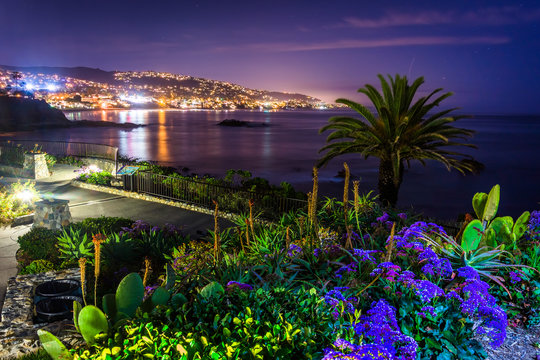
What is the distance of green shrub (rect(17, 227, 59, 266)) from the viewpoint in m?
7.91

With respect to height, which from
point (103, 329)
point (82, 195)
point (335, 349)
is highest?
point (335, 349)

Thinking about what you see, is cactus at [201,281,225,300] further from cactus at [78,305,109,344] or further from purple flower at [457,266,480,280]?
purple flower at [457,266,480,280]

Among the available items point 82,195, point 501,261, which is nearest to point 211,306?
point 501,261

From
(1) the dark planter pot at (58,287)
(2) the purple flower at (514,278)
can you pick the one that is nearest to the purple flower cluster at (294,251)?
(2) the purple flower at (514,278)

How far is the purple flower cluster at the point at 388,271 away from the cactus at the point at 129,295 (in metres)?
2.18

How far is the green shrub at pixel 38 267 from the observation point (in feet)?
24.1

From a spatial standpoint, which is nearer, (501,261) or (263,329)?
(263,329)

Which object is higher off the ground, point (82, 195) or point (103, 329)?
point (103, 329)

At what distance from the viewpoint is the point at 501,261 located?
4715 mm

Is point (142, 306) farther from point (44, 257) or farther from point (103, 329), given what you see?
point (44, 257)

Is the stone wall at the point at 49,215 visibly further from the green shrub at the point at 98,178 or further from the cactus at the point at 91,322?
the green shrub at the point at 98,178

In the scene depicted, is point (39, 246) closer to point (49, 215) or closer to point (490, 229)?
point (49, 215)

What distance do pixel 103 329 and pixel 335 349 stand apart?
1.91 meters

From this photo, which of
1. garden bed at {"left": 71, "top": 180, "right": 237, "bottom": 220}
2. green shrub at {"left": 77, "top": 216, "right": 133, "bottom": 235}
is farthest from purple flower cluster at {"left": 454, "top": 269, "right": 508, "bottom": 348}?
garden bed at {"left": 71, "top": 180, "right": 237, "bottom": 220}
